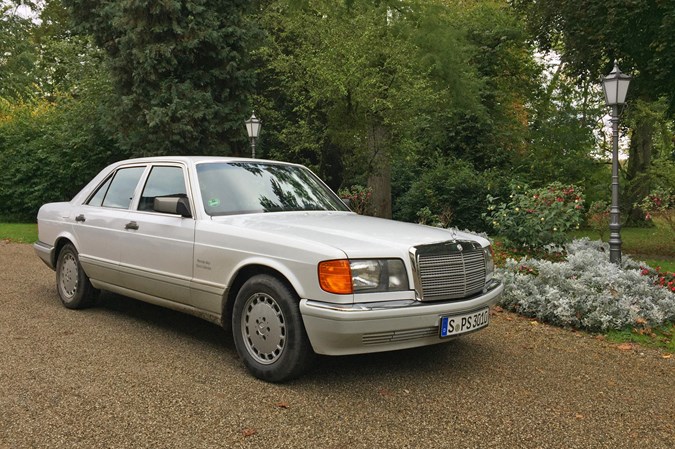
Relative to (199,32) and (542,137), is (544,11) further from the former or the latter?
(199,32)

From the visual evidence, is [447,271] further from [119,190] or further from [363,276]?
[119,190]

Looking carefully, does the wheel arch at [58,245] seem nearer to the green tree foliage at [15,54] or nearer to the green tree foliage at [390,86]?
the green tree foliage at [390,86]

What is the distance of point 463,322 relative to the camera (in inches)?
171

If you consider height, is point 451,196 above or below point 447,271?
above

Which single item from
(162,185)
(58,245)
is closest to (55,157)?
(58,245)

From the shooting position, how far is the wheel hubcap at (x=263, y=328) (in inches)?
168

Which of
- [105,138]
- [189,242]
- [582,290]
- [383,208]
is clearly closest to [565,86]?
[383,208]

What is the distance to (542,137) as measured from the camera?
74.6 feet

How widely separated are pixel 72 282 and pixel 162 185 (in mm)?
1840

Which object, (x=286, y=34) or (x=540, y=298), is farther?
(x=286, y=34)

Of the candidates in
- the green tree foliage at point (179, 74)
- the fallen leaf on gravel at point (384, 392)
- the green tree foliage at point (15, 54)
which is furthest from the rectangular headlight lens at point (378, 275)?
the green tree foliage at point (15, 54)

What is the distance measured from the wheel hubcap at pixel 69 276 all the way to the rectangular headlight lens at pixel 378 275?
12.6 ft

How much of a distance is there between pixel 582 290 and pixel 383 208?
11.0 metres

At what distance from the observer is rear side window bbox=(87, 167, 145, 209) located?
19.8ft
